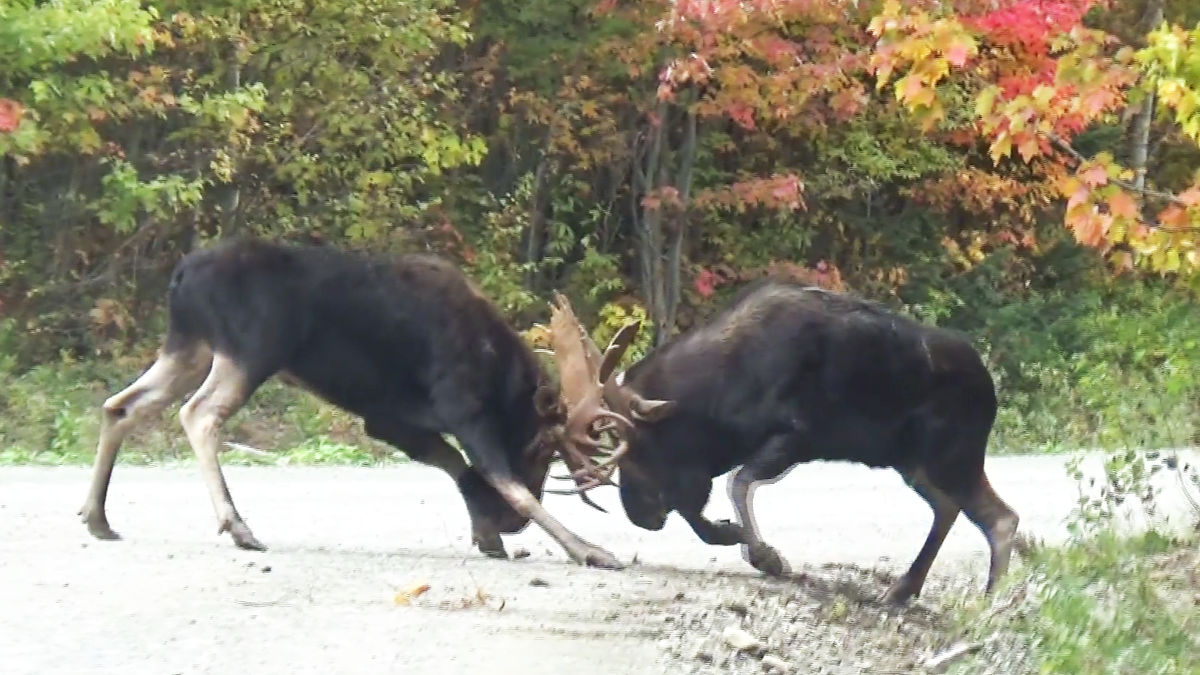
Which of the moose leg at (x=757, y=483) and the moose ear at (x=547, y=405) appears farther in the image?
the moose ear at (x=547, y=405)

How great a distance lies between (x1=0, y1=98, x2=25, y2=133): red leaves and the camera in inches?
601

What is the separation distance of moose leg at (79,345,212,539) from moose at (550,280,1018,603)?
1.89 m

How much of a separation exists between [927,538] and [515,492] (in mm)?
2058

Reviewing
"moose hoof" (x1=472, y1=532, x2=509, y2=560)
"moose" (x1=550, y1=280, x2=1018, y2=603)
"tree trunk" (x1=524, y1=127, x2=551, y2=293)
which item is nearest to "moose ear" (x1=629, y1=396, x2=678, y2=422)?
"moose" (x1=550, y1=280, x2=1018, y2=603)

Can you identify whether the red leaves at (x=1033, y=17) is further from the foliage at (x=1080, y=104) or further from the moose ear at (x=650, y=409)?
the foliage at (x=1080, y=104)

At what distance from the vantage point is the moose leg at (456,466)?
29.3 ft

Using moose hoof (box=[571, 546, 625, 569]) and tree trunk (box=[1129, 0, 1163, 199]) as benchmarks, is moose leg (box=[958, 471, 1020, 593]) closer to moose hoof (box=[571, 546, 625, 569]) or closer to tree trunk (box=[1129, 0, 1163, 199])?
moose hoof (box=[571, 546, 625, 569])

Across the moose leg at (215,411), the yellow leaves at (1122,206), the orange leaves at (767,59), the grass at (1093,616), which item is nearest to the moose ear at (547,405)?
the moose leg at (215,411)

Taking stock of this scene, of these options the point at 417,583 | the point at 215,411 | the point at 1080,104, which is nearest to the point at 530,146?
the point at 215,411

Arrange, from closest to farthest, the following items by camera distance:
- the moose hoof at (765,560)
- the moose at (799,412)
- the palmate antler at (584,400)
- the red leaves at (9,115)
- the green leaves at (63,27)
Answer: the moose hoof at (765,560) → the moose at (799,412) → the palmate antler at (584,400) → the green leaves at (63,27) → the red leaves at (9,115)

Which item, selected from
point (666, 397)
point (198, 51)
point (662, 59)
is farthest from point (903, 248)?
point (666, 397)

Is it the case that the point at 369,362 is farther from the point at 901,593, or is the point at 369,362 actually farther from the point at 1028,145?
the point at 1028,145

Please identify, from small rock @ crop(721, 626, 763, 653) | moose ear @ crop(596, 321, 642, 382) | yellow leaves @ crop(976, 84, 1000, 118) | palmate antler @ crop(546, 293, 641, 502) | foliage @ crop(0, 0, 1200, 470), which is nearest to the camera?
small rock @ crop(721, 626, 763, 653)

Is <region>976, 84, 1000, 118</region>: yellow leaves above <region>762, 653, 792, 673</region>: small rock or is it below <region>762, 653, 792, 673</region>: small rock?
above
